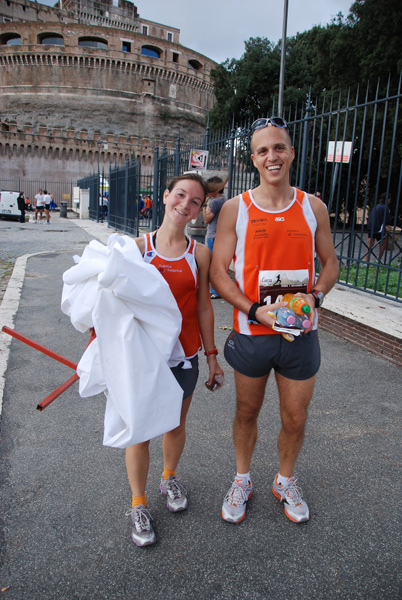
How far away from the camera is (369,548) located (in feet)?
6.61

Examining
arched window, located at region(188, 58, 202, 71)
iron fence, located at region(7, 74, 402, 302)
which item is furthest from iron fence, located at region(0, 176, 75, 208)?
arched window, located at region(188, 58, 202, 71)

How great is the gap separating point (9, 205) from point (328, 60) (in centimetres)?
1749

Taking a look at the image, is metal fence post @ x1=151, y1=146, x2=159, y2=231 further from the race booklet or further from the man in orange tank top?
the race booklet

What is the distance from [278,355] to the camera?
207 centimetres

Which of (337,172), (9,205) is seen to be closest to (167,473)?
(337,172)

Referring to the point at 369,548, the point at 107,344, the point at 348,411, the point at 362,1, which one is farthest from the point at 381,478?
the point at 362,1

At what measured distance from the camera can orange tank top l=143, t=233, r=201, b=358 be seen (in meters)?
2.01

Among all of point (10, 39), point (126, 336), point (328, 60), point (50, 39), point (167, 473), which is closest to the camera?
point (126, 336)

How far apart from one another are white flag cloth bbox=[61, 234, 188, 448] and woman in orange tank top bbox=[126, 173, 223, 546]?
232 millimetres

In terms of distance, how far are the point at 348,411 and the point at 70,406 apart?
6.84 feet

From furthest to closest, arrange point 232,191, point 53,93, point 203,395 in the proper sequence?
point 53,93
point 232,191
point 203,395

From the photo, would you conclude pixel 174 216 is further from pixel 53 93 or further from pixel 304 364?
pixel 53 93

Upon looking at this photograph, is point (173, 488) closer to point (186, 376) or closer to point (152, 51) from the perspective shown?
point (186, 376)

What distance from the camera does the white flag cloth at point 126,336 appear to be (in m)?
1.67
